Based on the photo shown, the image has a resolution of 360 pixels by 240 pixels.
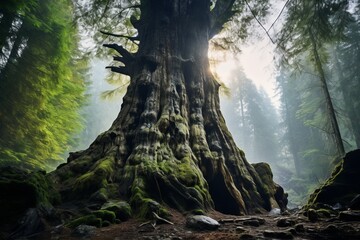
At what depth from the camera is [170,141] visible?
18.9 feet

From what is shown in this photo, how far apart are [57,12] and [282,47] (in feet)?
36.7

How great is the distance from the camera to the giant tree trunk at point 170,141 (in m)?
4.41

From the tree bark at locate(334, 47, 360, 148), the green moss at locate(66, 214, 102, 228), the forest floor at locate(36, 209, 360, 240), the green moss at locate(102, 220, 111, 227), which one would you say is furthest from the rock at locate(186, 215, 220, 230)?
the tree bark at locate(334, 47, 360, 148)

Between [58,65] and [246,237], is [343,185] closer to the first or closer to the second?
[246,237]

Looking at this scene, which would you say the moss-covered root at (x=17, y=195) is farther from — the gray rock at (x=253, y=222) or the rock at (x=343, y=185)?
the rock at (x=343, y=185)

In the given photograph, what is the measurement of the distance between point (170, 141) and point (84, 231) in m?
3.12

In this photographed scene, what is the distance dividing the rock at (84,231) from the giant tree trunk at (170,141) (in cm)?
85

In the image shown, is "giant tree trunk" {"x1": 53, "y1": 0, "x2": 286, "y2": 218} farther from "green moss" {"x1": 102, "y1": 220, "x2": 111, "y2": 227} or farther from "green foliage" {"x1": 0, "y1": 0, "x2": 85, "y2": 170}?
"green foliage" {"x1": 0, "y1": 0, "x2": 85, "y2": 170}

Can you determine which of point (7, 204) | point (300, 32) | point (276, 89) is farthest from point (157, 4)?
point (276, 89)

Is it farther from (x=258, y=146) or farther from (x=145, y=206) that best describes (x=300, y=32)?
(x=258, y=146)

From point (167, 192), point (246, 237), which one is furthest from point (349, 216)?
point (167, 192)

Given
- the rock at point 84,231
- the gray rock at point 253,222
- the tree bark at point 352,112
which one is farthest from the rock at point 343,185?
the tree bark at point 352,112

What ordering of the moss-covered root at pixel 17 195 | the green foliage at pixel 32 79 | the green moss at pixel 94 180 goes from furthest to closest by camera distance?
the green foliage at pixel 32 79 → the green moss at pixel 94 180 → the moss-covered root at pixel 17 195

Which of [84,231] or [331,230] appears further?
[84,231]
